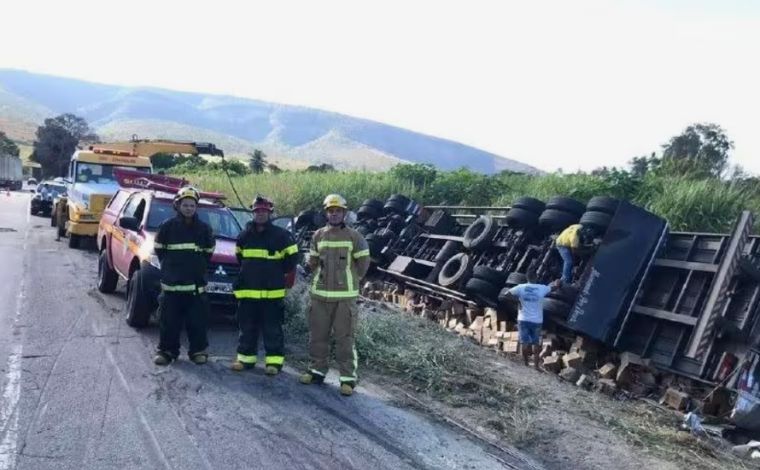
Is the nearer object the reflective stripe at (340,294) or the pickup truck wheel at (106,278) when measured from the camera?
the reflective stripe at (340,294)

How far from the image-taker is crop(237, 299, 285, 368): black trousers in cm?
731

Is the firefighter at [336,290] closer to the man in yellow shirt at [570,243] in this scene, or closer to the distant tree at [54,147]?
the man in yellow shirt at [570,243]

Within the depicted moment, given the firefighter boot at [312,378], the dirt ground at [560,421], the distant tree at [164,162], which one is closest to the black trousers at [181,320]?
the firefighter boot at [312,378]

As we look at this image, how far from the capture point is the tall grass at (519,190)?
12773 mm

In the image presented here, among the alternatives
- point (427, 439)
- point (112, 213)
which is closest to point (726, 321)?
point (427, 439)

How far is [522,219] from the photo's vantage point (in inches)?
455

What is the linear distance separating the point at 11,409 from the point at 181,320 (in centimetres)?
212

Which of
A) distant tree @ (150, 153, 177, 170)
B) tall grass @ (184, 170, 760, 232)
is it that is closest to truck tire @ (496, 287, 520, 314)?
tall grass @ (184, 170, 760, 232)

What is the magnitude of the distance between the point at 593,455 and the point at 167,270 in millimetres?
4629

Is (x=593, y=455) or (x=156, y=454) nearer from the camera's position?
(x=156, y=454)

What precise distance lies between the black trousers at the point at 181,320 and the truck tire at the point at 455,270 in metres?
5.33

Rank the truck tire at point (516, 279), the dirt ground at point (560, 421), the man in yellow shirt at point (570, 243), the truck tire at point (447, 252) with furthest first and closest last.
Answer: the truck tire at point (447, 252)
the truck tire at point (516, 279)
the man in yellow shirt at point (570, 243)
the dirt ground at point (560, 421)

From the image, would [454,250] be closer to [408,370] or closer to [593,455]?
[408,370]

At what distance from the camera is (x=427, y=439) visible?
5.87 meters
